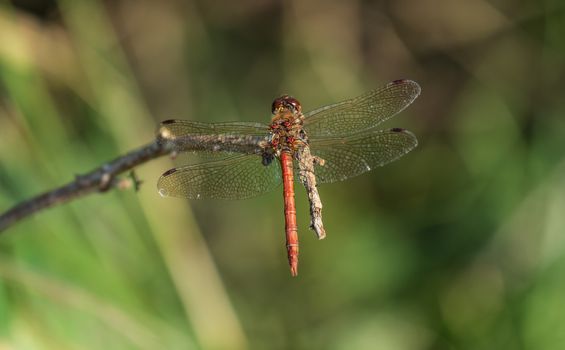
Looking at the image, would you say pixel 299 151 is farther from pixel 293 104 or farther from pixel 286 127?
pixel 293 104

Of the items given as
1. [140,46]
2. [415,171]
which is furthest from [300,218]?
[140,46]

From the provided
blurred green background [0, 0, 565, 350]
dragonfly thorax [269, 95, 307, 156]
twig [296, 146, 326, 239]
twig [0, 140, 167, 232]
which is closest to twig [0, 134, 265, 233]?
twig [0, 140, 167, 232]

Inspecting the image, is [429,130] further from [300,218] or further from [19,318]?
[19,318]

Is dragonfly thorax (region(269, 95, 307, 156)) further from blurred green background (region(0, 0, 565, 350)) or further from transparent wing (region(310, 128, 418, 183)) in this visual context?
blurred green background (region(0, 0, 565, 350))

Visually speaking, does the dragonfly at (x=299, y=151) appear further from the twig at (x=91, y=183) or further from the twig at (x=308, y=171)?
the twig at (x=91, y=183)

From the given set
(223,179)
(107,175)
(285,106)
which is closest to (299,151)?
(285,106)

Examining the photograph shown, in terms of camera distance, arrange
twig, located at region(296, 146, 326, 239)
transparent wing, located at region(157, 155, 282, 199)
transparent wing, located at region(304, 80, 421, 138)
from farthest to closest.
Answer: transparent wing, located at region(304, 80, 421, 138), transparent wing, located at region(157, 155, 282, 199), twig, located at region(296, 146, 326, 239)
